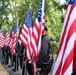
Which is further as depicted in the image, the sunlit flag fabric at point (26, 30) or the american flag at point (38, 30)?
the sunlit flag fabric at point (26, 30)

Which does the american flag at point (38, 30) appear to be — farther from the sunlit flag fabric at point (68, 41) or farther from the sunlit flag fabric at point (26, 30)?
the sunlit flag fabric at point (68, 41)

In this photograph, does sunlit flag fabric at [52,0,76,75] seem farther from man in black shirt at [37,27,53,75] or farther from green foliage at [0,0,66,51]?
green foliage at [0,0,66,51]

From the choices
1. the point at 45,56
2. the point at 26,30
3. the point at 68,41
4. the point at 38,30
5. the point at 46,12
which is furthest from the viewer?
the point at 46,12

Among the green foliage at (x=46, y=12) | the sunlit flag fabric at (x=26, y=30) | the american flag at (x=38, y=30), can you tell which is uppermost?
the american flag at (x=38, y=30)

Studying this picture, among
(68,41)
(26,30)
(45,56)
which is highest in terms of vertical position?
(68,41)

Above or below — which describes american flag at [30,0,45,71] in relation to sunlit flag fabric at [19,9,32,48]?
above

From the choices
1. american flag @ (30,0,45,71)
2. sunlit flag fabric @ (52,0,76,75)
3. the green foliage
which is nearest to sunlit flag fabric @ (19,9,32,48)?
american flag @ (30,0,45,71)

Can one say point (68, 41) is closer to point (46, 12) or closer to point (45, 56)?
point (45, 56)

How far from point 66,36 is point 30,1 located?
132 ft

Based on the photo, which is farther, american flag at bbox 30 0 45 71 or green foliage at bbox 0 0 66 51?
green foliage at bbox 0 0 66 51

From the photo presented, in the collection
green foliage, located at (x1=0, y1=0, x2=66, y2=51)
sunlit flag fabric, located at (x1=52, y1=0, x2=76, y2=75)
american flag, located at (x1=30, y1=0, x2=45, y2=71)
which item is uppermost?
sunlit flag fabric, located at (x1=52, y1=0, x2=76, y2=75)

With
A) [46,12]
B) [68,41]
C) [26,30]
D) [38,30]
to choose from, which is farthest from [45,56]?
[46,12]

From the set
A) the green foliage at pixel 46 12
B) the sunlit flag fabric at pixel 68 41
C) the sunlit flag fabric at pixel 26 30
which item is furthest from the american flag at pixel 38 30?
the green foliage at pixel 46 12

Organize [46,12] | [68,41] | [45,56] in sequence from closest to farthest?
[68,41] < [45,56] < [46,12]
